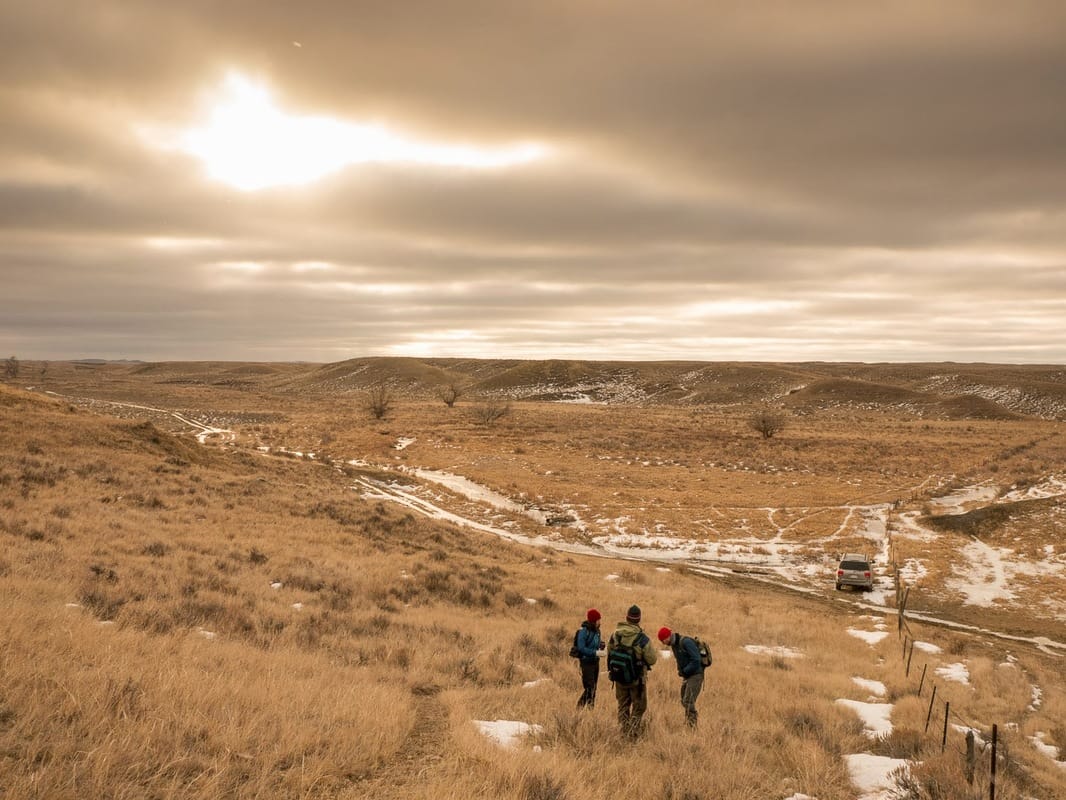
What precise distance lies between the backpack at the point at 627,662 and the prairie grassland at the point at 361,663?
0.61m

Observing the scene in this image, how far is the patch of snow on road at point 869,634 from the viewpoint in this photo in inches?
683

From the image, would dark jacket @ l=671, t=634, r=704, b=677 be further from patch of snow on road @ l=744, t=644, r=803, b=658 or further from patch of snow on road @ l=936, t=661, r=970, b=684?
patch of snow on road @ l=936, t=661, r=970, b=684

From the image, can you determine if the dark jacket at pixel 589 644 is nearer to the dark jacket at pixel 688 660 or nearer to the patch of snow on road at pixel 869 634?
the dark jacket at pixel 688 660

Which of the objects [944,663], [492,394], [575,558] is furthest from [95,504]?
[492,394]

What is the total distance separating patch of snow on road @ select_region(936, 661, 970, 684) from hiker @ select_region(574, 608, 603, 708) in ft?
32.6

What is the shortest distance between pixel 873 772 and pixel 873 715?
11.3 feet

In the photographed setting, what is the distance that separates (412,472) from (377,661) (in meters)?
39.5

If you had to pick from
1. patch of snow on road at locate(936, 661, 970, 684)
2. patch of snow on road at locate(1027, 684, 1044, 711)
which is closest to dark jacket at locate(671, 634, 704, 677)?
patch of snow on road at locate(1027, 684, 1044, 711)

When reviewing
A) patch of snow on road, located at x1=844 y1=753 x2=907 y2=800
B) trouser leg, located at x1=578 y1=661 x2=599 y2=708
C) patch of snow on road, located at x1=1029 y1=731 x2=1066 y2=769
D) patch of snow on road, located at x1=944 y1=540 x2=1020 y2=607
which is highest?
trouser leg, located at x1=578 y1=661 x2=599 y2=708

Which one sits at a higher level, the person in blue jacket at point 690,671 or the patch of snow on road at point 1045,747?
the person in blue jacket at point 690,671

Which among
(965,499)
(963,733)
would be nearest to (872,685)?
(963,733)

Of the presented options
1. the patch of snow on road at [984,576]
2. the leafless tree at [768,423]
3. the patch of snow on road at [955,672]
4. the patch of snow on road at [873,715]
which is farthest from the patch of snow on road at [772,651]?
the leafless tree at [768,423]

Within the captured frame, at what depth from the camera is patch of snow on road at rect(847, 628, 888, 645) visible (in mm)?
17359

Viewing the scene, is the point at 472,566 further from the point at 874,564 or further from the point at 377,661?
the point at 874,564
